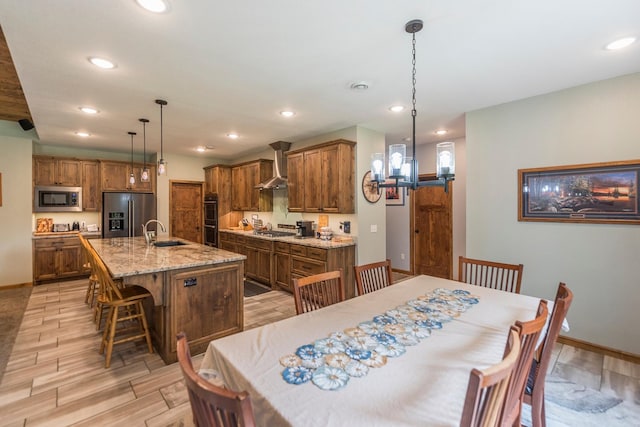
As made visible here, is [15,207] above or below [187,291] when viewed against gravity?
above

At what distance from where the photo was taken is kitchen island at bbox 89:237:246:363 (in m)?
2.65

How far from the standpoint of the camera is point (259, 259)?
5.44 metres

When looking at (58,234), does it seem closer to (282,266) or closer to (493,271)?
(282,266)

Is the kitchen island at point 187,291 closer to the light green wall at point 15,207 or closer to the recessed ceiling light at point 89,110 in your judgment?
the recessed ceiling light at point 89,110

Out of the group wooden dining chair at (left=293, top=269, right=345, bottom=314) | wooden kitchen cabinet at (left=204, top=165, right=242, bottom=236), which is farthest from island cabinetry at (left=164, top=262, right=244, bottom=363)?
wooden kitchen cabinet at (left=204, top=165, right=242, bottom=236)

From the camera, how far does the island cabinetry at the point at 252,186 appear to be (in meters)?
6.08

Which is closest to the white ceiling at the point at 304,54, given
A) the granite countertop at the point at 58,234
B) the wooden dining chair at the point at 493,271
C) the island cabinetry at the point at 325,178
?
the island cabinetry at the point at 325,178

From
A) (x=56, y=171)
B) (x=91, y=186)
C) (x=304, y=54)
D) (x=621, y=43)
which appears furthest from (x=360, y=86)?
(x=56, y=171)

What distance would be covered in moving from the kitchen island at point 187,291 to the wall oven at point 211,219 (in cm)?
330

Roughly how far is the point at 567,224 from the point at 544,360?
2255 mm

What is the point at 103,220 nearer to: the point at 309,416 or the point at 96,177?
the point at 96,177

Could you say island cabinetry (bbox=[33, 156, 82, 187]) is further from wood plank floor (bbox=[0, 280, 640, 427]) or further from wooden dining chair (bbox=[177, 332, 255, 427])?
wooden dining chair (bbox=[177, 332, 255, 427])

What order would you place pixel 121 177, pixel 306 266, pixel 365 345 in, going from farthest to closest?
1. pixel 121 177
2. pixel 306 266
3. pixel 365 345

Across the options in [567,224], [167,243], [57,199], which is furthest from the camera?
[57,199]
